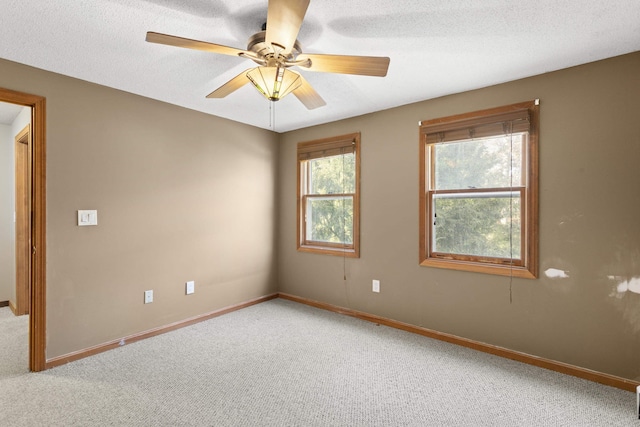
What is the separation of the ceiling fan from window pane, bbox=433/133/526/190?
152cm

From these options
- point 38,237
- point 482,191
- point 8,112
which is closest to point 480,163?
point 482,191

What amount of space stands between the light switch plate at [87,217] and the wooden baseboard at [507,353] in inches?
103

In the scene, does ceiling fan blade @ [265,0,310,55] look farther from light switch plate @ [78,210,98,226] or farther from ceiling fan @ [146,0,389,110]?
light switch plate @ [78,210,98,226]

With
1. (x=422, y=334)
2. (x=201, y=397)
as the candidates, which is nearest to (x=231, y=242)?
(x=201, y=397)

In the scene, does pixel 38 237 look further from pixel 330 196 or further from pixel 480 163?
pixel 480 163

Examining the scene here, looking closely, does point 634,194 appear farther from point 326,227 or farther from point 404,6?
point 326,227

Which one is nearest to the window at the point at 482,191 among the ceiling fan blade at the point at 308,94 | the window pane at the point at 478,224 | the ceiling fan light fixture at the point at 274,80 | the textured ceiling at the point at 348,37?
the window pane at the point at 478,224

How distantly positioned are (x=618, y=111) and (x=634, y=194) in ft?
1.95

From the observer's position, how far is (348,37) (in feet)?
6.78

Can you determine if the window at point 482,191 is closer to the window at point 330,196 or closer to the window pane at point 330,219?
the window at point 330,196

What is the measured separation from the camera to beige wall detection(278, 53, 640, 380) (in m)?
2.27

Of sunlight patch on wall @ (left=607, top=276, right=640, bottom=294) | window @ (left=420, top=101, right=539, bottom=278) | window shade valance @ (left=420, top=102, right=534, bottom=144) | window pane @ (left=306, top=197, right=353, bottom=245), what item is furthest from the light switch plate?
sunlight patch on wall @ (left=607, top=276, right=640, bottom=294)

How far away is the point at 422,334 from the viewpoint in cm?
321

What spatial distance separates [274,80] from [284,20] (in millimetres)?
475
